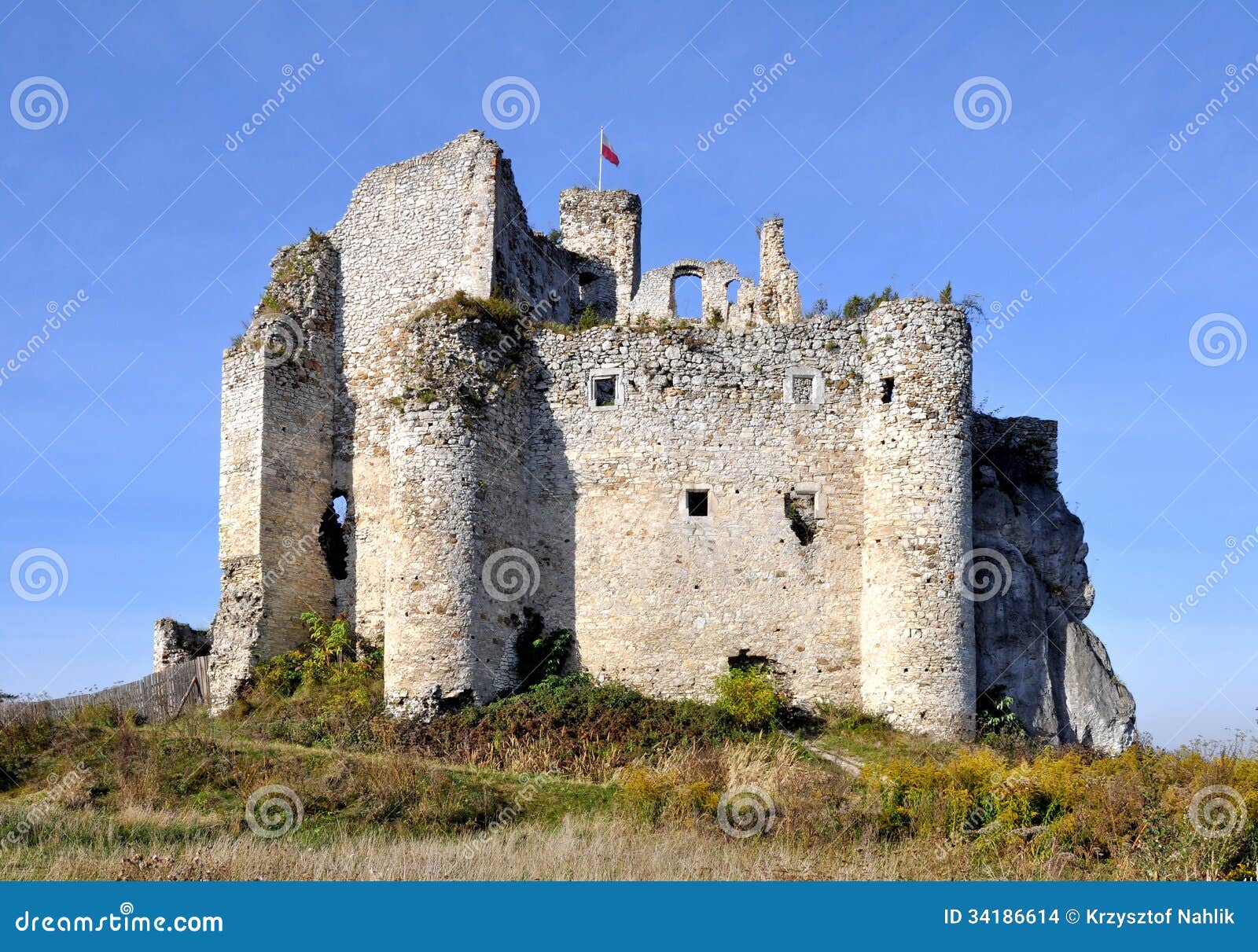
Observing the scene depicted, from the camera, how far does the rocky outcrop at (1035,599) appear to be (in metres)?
23.4

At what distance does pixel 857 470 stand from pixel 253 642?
492 inches

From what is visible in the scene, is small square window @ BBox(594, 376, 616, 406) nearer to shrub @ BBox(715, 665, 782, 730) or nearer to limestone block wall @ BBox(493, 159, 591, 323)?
limestone block wall @ BBox(493, 159, 591, 323)

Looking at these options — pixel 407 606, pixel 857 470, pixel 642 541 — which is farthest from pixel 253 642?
pixel 857 470

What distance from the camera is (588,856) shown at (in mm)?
14469

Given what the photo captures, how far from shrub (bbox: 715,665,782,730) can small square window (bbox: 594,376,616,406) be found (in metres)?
5.93


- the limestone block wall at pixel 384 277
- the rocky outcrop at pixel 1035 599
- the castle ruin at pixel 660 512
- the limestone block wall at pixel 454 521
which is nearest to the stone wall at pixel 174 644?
the castle ruin at pixel 660 512

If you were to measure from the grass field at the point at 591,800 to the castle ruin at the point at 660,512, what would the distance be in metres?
1.36

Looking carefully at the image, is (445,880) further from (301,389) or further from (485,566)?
(301,389)

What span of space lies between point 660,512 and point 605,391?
2.86 metres

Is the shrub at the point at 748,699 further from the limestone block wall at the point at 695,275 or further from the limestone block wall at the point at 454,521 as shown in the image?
the limestone block wall at the point at 695,275

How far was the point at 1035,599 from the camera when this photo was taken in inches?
948

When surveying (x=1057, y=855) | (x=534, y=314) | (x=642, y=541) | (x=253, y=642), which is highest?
(x=534, y=314)

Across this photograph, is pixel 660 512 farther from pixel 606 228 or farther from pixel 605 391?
pixel 606 228

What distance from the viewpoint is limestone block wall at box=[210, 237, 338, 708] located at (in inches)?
1008
